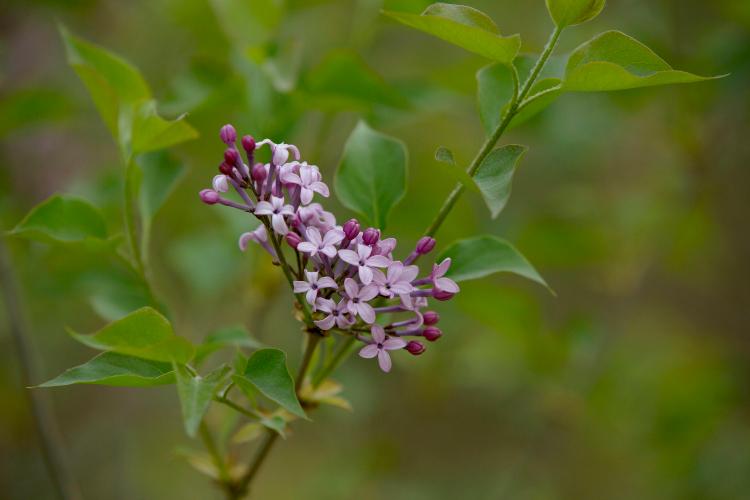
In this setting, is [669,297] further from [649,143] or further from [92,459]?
[92,459]

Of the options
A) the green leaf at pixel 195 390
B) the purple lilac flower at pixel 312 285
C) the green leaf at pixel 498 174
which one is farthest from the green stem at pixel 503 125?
the green leaf at pixel 195 390

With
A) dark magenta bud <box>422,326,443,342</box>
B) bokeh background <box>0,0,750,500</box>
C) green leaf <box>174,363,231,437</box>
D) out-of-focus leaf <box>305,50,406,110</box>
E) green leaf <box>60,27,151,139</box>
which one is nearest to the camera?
green leaf <box>174,363,231,437</box>

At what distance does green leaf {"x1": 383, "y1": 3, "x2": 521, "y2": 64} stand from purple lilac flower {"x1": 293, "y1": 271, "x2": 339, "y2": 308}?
223 millimetres

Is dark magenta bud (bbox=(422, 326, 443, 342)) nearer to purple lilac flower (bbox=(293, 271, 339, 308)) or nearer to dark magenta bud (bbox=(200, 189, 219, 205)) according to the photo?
purple lilac flower (bbox=(293, 271, 339, 308))

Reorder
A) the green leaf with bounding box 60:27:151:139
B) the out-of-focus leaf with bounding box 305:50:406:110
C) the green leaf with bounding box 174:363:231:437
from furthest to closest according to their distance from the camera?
the out-of-focus leaf with bounding box 305:50:406:110, the green leaf with bounding box 60:27:151:139, the green leaf with bounding box 174:363:231:437

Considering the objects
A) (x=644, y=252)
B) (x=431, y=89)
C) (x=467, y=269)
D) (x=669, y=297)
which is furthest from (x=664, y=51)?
(x=669, y=297)

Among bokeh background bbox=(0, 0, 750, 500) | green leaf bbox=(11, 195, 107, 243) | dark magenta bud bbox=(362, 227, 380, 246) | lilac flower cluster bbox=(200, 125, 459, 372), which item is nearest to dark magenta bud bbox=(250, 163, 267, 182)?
lilac flower cluster bbox=(200, 125, 459, 372)

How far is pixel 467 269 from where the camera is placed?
2.44 ft

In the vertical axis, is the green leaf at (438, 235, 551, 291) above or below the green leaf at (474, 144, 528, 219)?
below

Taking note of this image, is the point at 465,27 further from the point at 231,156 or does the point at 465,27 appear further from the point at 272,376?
the point at 272,376

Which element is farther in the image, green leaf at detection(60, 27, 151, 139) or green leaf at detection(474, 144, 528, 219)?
green leaf at detection(60, 27, 151, 139)

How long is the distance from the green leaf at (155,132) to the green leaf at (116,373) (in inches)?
8.7

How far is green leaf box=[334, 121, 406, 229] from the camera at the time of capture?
0.79 meters

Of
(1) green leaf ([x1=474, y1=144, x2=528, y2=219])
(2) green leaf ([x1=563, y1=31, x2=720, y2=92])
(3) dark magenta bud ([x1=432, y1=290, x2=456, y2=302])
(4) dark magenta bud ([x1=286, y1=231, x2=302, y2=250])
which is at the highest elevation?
(2) green leaf ([x1=563, y1=31, x2=720, y2=92])
